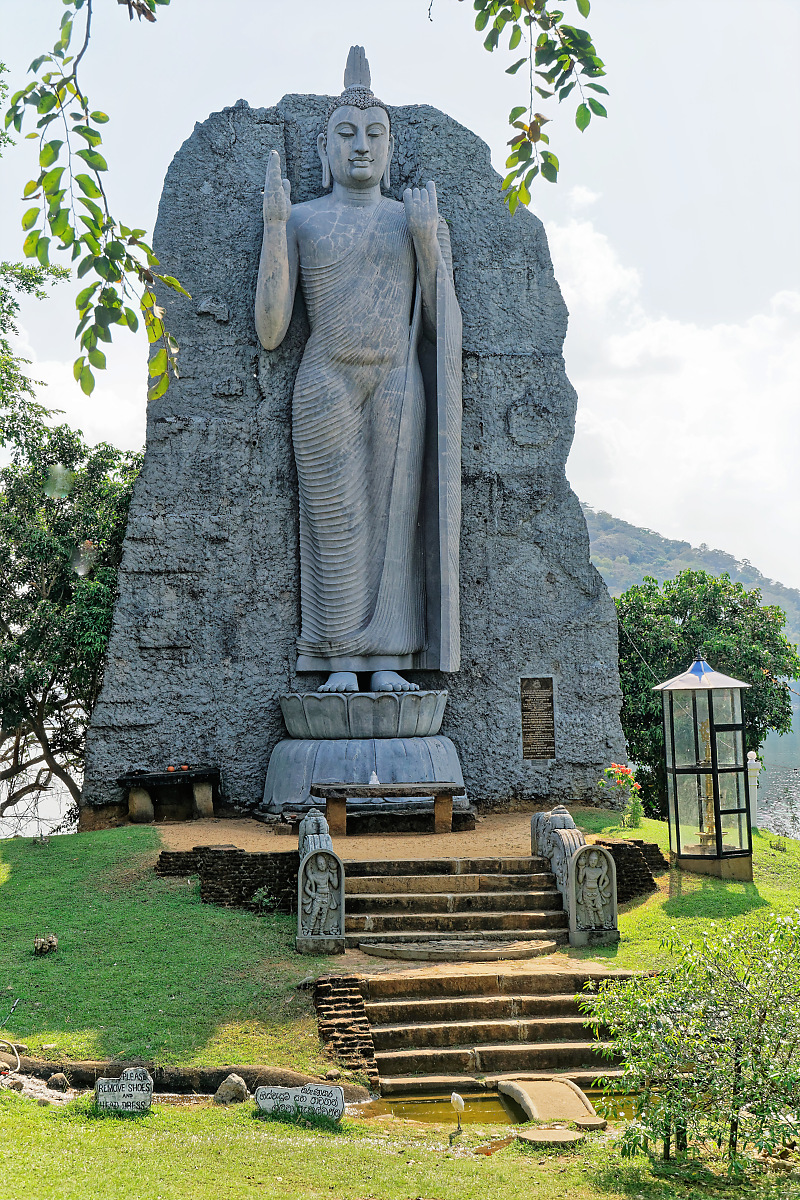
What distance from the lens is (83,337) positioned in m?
3.04

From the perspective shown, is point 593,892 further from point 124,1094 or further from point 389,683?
point 389,683

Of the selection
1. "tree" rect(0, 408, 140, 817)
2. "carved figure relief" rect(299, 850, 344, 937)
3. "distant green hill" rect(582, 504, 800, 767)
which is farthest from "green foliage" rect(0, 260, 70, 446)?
"distant green hill" rect(582, 504, 800, 767)

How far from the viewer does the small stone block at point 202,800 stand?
1054 cm

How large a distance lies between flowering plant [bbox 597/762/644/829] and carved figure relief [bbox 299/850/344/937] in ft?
14.1

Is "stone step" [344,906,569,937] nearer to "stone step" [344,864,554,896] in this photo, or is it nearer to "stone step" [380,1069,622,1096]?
"stone step" [344,864,554,896]

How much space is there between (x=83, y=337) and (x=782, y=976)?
3.71 metres

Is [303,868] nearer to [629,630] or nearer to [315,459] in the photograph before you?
[315,459]

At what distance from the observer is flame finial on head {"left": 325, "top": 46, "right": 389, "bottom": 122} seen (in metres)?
11.2

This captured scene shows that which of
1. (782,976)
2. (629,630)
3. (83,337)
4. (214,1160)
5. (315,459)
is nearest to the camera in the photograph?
(83,337)

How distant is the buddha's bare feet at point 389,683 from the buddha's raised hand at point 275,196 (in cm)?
447

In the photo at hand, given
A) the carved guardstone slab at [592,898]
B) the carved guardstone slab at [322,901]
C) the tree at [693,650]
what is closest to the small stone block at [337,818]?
the carved guardstone slab at [322,901]

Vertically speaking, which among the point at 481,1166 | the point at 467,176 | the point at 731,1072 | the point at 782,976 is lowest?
the point at 481,1166

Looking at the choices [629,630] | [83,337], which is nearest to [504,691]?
[629,630]

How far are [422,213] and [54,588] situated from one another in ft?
18.9
